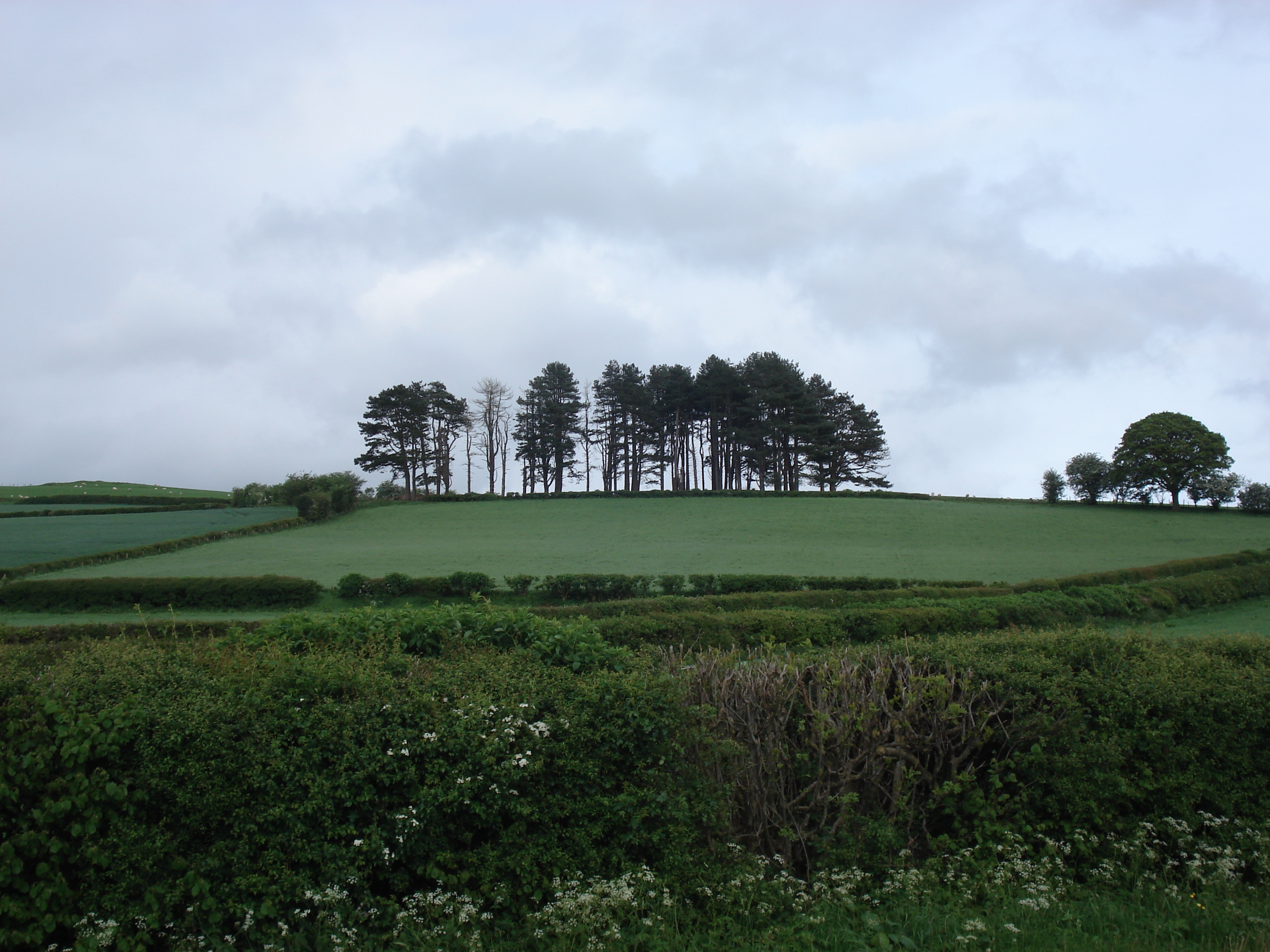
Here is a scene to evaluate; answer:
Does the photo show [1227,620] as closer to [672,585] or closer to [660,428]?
[672,585]

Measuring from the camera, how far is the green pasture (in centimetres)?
3078

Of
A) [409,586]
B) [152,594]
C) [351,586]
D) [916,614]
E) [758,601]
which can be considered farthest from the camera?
[409,586]

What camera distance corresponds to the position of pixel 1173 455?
5391cm

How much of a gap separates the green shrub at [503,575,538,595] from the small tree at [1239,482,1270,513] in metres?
52.3

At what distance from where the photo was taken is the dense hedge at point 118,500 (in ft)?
167

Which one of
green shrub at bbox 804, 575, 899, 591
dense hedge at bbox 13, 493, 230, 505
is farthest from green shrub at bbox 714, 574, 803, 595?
dense hedge at bbox 13, 493, 230, 505

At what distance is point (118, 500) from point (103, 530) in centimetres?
2122

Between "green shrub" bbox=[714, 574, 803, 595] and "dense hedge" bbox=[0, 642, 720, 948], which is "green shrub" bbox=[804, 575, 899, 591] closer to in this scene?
"green shrub" bbox=[714, 574, 803, 595]

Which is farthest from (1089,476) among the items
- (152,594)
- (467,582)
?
(152,594)

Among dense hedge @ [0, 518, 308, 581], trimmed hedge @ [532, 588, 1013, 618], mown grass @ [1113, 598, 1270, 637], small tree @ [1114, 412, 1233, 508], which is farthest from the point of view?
small tree @ [1114, 412, 1233, 508]

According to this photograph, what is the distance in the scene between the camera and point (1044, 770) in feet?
17.3

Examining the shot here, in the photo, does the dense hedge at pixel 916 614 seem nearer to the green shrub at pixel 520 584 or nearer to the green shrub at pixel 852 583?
the green shrub at pixel 852 583

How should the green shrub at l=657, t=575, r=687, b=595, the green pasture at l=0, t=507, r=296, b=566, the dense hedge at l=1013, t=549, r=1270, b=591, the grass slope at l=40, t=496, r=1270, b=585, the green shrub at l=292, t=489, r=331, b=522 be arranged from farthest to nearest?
the green shrub at l=292, t=489, r=331, b=522 < the green pasture at l=0, t=507, r=296, b=566 < the grass slope at l=40, t=496, r=1270, b=585 < the green shrub at l=657, t=575, r=687, b=595 < the dense hedge at l=1013, t=549, r=1270, b=591

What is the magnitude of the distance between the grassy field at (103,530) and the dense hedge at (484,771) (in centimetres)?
2691
